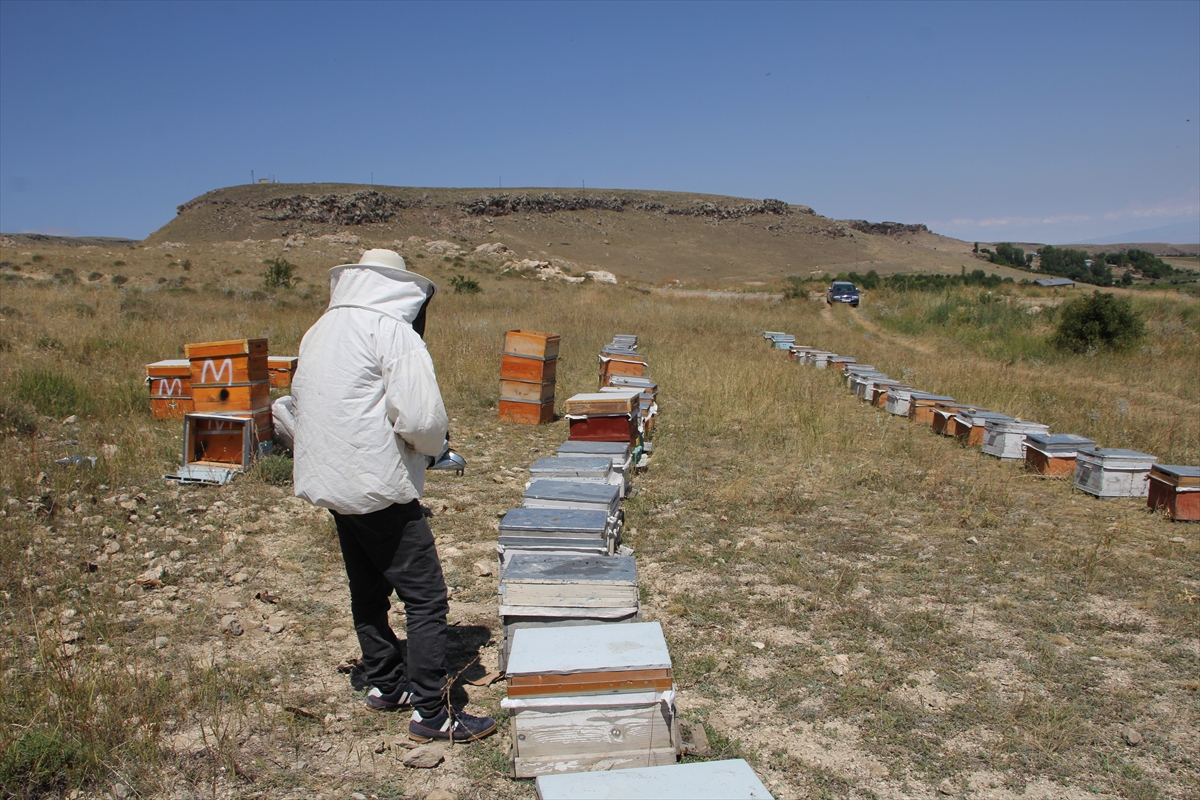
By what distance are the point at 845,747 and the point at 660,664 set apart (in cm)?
110

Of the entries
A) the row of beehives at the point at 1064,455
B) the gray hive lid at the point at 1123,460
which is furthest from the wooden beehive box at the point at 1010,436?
the gray hive lid at the point at 1123,460

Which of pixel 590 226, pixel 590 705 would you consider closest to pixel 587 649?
pixel 590 705

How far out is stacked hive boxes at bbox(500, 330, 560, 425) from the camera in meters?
9.49

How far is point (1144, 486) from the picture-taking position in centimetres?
729

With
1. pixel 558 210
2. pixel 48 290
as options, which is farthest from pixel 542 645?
pixel 558 210

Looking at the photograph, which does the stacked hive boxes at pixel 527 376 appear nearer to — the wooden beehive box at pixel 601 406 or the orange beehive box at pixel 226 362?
the wooden beehive box at pixel 601 406

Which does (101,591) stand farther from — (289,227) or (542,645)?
(289,227)

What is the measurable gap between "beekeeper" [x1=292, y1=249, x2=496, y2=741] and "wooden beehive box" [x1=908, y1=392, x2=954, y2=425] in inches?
342

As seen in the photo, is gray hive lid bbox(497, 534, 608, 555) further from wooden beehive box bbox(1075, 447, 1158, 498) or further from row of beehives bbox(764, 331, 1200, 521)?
wooden beehive box bbox(1075, 447, 1158, 498)

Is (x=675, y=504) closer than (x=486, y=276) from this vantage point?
Yes

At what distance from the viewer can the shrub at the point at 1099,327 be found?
17.1 m

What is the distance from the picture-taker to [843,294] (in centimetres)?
3328

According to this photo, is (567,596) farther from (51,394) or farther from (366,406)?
(51,394)

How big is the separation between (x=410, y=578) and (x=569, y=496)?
156cm
